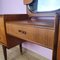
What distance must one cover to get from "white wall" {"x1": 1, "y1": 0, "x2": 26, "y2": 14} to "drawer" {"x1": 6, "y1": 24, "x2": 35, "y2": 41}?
69 cm

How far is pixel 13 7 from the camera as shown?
1.85 meters

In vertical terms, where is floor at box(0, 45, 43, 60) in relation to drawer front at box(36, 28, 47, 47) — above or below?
below

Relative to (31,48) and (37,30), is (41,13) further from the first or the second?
(31,48)

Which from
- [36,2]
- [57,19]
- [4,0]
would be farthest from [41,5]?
[4,0]

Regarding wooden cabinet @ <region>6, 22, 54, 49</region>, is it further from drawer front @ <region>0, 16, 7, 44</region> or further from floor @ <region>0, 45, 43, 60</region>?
floor @ <region>0, 45, 43, 60</region>

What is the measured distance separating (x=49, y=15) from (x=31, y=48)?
0.75m

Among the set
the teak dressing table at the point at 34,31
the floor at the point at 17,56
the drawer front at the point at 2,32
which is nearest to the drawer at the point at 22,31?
the teak dressing table at the point at 34,31

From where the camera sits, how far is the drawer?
2.81 ft

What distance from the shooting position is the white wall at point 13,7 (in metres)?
1.69

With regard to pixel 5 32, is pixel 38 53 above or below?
below

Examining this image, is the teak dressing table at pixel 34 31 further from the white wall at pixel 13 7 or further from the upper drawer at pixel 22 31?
the white wall at pixel 13 7

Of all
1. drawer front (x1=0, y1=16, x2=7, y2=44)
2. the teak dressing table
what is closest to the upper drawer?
the teak dressing table

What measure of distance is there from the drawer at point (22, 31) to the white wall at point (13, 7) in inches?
27.2

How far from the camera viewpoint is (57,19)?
0.62m
